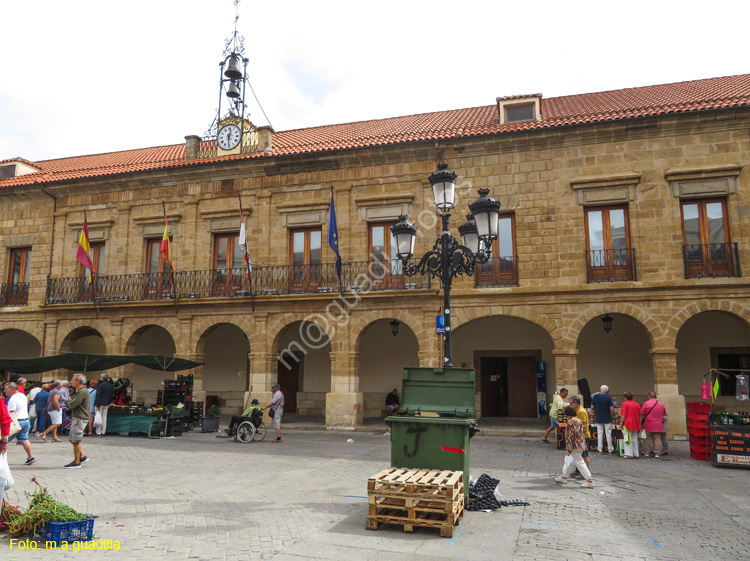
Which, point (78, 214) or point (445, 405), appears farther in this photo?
point (78, 214)

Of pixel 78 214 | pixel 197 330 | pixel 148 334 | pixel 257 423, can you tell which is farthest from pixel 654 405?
pixel 78 214

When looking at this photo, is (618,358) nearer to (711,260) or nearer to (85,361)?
(711,260)

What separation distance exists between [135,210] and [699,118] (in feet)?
59.3

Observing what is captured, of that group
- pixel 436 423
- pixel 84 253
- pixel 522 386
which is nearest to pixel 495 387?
pixel 522 386

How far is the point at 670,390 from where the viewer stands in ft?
47.5

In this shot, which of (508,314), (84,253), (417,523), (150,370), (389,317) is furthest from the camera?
(150,370)

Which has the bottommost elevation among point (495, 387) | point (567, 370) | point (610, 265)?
point (495, 387)

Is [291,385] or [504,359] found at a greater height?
[504,359]

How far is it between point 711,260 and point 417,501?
12682 millimetres

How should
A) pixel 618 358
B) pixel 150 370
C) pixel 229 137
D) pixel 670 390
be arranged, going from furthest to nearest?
pixel 150 370 < pixel 229 137 < pixel 618 358 < pixel 670 390

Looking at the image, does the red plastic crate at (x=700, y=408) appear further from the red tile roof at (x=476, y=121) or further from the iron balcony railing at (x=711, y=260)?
the red tile roof at (x=476, y=121)

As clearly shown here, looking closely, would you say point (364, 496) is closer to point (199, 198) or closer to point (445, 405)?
point (445, 405)

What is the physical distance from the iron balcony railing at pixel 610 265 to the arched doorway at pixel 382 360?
6.08 meters

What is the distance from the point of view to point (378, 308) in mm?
16766
